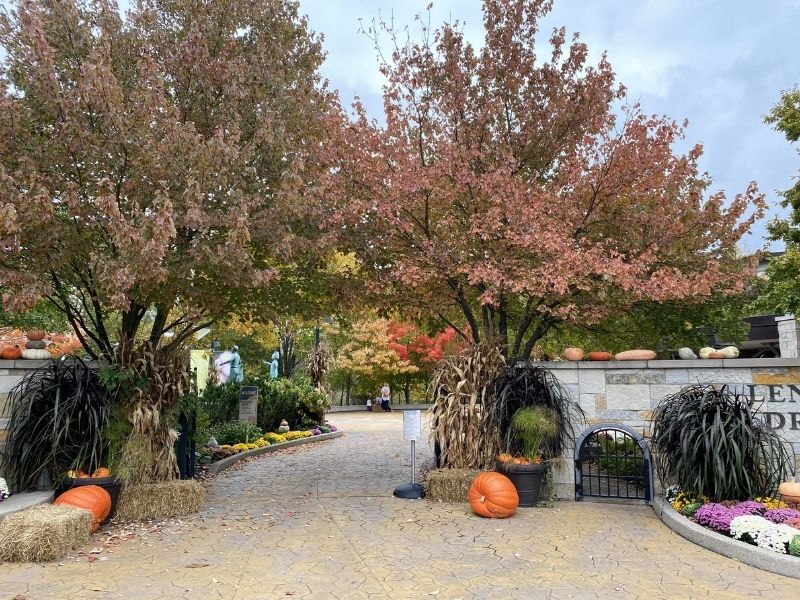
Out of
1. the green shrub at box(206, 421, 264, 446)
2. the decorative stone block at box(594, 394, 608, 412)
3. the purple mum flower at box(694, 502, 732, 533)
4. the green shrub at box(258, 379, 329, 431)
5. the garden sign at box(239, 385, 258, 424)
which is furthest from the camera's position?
the green shrub at box(258, 379, 329, 431)

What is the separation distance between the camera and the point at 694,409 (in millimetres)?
5465

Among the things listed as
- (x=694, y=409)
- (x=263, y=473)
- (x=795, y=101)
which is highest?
(x=795, y=101)

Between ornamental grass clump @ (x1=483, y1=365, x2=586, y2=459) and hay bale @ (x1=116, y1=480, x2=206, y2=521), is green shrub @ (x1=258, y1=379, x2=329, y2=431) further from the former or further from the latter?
ornamental grass clump @ (x1=483, y1=365, x2=586, y2=459)

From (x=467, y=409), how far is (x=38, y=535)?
165 inches

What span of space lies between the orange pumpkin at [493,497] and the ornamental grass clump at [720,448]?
1546 millimetres

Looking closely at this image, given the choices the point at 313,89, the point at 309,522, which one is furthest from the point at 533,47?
the point at 309,522

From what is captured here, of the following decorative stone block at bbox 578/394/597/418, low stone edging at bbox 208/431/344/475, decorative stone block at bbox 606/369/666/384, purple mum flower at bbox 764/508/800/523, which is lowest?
low stone edging at bbox 208/431/344/475

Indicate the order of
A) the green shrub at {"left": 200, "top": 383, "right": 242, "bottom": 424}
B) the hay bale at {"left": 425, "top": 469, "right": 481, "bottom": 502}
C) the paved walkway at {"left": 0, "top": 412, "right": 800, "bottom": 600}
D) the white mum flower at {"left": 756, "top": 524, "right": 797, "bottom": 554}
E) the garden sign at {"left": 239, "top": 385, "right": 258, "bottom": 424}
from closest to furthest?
the paved walkway at {"left": 0, "top": 412, "right": 800, "bottom": 600} < the white mum flower at {"left": 756, "top": 524, "right": 797, "bottom": 554} < the hay bale at {"left": 425, "top": 469, "right": 481, "bottom": 502} < the garden sign at {"left": 239, "top": 385, "right": 258, "bottom": 424} < the green shrub at {"left": 200, "top": 383, "right": 242, "bottom": 424}

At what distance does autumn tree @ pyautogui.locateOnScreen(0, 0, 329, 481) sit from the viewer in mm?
4945

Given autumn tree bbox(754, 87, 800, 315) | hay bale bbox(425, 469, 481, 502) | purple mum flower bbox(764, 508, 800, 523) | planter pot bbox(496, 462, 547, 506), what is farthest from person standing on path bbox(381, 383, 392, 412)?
purple mum flower bbox(764, 508, 800, 523)

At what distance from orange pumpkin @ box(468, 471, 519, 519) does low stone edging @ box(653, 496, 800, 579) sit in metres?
1.43

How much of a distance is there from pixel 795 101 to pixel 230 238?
1093 cm

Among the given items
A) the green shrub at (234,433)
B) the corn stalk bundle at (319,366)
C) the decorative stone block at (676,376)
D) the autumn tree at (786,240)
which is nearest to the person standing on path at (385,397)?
the corn stalk bundle at (319,366)

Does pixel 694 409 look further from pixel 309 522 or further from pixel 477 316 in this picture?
pixel 477 316
